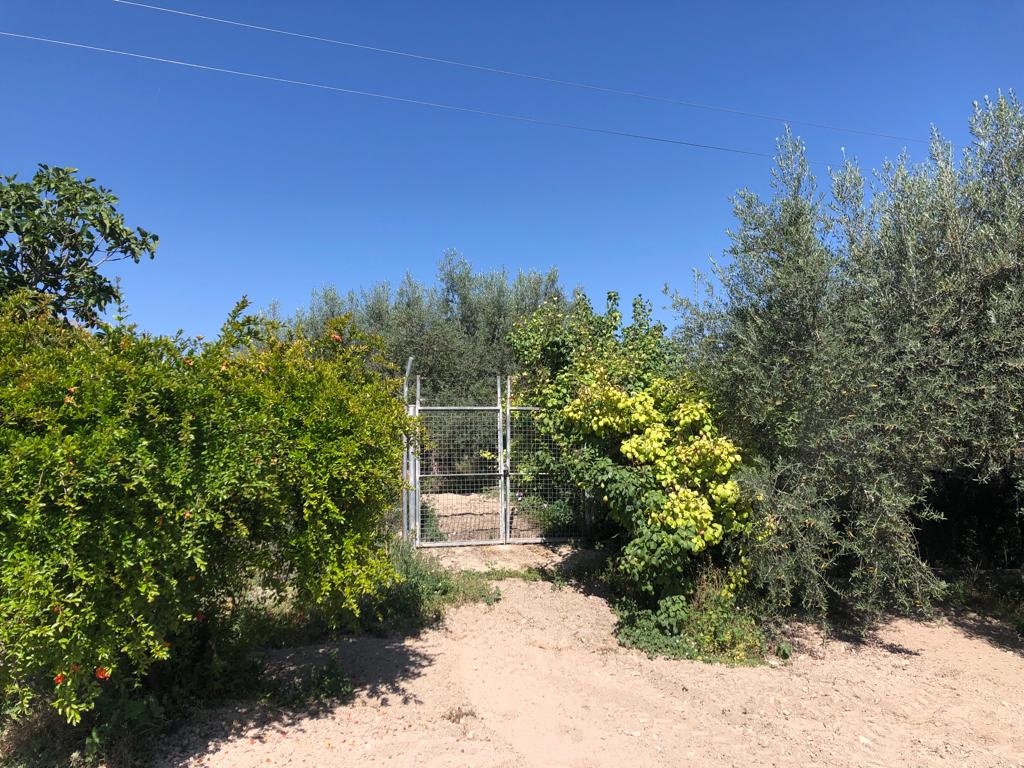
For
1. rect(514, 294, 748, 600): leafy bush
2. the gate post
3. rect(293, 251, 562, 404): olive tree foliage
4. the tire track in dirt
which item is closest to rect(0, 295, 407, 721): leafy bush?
the tire track in dirt

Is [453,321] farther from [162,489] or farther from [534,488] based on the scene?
[162,489]

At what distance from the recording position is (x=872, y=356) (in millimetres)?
4949

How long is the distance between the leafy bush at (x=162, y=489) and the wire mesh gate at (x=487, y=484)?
4143 mm

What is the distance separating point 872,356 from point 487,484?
17.3 feet

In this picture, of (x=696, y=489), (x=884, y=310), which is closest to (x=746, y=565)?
(x=696, y=489)

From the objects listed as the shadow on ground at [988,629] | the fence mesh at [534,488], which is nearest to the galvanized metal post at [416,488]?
the fence mesh at [534,488]

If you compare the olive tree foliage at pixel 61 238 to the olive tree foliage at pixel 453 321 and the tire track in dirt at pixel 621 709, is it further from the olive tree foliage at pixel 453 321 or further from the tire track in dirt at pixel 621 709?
the olive tree foliage at pixel 453 321

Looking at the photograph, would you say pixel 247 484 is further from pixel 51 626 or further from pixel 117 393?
pixel 51 626

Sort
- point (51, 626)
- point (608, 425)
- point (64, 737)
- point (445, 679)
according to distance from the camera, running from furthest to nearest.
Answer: point (608, 425), point (445, 679), point (64, 737), point (51, 626)

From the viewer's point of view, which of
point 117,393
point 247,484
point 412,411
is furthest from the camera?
point 412,411

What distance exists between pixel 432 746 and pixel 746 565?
2918 millimetres

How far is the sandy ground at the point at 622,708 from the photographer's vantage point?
3436 millimetres

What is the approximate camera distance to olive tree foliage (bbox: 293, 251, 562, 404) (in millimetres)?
14234

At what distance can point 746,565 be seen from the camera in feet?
17.1
